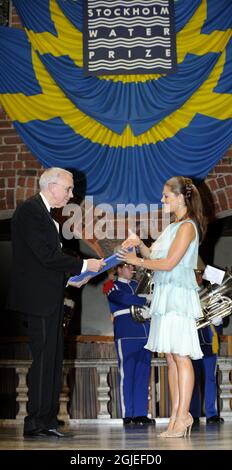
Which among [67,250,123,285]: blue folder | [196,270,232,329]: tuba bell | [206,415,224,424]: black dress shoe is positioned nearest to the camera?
[67,250,123,285]: blue folder

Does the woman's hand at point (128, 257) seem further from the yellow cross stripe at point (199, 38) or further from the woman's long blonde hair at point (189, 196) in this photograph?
the yellow cross stripe at point (199, 38)

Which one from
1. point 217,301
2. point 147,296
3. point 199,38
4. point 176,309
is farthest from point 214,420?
point 199,38

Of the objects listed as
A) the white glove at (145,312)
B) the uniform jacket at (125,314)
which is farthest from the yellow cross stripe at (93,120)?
the white glove at (145,312)

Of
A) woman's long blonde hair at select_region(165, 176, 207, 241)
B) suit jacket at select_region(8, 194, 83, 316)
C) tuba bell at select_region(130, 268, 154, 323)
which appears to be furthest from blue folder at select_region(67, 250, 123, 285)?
tuba bell at select_region(130, 268, 154, 323)

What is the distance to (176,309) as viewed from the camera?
461 centimetres

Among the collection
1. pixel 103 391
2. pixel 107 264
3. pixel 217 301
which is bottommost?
pixel 103 391

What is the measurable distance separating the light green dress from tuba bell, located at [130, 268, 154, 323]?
1.32m

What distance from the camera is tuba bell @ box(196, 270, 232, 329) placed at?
670cm

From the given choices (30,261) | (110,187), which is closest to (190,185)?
(30,261)

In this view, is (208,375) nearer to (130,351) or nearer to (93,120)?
(130,351)

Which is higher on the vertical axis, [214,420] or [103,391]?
[103,391]

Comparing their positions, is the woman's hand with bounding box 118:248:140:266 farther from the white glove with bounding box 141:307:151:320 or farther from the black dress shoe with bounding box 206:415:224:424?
the black dress shoe with bounding box 206:415:224:424

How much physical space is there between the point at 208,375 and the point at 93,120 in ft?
8.82
